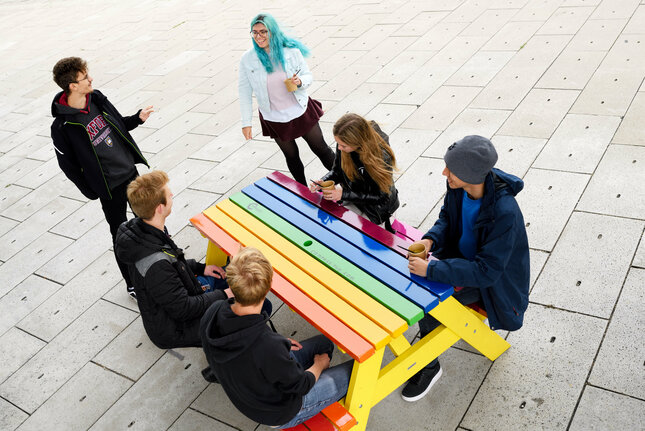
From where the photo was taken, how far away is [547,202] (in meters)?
4.82

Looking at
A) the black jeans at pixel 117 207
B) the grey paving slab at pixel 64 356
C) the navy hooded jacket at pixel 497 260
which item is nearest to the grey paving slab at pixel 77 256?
the grey paving slab at pixel 64 356

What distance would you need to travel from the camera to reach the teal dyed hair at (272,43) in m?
4.68

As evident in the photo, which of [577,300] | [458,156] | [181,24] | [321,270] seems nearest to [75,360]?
[321,270]

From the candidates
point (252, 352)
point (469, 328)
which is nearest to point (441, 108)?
point (469, 328)

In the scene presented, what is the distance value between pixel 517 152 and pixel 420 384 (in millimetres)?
2999

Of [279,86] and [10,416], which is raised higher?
[279,86]

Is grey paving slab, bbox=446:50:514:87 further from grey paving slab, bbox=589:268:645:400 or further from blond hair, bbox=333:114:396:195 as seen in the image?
grey paving slab, bbox=589:268:645:400

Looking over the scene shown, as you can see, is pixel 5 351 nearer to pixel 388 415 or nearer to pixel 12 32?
pixel 388 415

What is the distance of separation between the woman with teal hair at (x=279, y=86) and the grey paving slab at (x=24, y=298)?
253cm

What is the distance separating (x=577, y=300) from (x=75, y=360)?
397cm

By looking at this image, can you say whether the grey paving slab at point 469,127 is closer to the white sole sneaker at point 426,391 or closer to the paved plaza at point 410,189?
the paved plaza at point 410,189

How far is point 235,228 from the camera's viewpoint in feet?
13.5

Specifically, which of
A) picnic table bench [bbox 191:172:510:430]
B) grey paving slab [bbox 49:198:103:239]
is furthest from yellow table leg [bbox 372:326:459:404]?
grey paving slab [bbox 49:198:103:239]

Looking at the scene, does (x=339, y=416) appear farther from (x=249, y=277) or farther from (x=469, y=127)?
(x=469, y=127)
